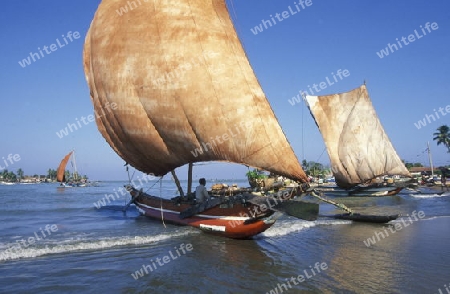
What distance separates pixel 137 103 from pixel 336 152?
2604 centimetres

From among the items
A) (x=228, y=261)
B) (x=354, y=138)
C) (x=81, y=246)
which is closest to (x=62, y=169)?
(x=354, y=138)

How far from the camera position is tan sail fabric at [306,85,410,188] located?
3544cm

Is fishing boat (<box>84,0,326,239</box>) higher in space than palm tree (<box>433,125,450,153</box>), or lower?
higher

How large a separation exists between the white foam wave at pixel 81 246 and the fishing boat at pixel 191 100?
6.79 feet

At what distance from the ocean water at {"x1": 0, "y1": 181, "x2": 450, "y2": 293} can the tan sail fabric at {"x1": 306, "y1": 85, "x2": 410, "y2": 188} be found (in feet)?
63.5

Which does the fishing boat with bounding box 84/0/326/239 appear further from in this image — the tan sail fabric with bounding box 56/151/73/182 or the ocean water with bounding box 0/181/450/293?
Result: the tan sail fabric with bounding box 56/151/73/182

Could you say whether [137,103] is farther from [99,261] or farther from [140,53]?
[99,261]

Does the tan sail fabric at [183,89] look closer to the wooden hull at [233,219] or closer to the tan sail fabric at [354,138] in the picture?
the wooden hull at [233,219]

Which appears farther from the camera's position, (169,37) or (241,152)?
(169,37)

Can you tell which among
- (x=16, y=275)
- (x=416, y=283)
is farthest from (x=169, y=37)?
(x=416, y=283)

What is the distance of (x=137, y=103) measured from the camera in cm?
1503

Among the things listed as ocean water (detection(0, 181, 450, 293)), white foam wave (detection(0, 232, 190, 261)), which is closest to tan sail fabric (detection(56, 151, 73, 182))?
ocean water (detection(0, 181, 450, 293))

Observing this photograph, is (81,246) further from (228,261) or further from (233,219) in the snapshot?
(228,261)

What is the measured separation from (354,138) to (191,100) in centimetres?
2715
